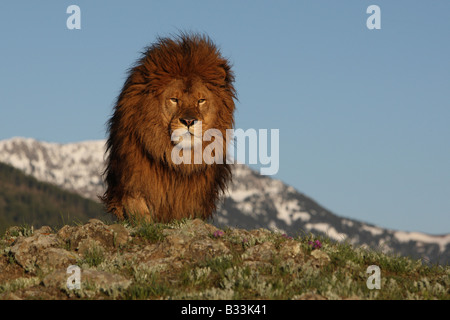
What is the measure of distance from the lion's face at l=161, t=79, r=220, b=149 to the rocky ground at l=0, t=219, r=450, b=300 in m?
1.37

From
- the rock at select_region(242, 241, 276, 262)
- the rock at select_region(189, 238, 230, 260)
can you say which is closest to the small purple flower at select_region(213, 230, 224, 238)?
the rock at select_region(189, 238, 230, 260)

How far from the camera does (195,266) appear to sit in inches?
335

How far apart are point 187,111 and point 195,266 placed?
288 cm

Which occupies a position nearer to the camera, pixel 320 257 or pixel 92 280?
pixel 92 280

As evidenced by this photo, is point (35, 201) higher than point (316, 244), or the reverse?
point (316, 244)

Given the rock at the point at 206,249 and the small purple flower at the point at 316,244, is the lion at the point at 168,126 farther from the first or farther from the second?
the small purple flower at the point at 316,244

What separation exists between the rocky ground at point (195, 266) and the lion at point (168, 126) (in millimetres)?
984

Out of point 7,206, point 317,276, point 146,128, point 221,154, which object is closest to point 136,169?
point 146,128

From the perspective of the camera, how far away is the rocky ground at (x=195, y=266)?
7637 millimetres

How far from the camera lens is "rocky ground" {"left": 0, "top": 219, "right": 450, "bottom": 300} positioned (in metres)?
7.64

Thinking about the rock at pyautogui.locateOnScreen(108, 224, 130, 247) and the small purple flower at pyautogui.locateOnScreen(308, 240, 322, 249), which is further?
the rock at pyautogui.locateOnScreen(108, 224, 130, 247)

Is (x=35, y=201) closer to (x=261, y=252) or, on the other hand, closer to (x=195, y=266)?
(x=261, y=252)

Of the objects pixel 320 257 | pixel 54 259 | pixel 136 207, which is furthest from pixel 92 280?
pixel 136 207

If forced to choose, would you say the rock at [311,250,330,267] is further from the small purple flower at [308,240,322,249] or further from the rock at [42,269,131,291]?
the rock at [42,269,131,291]
